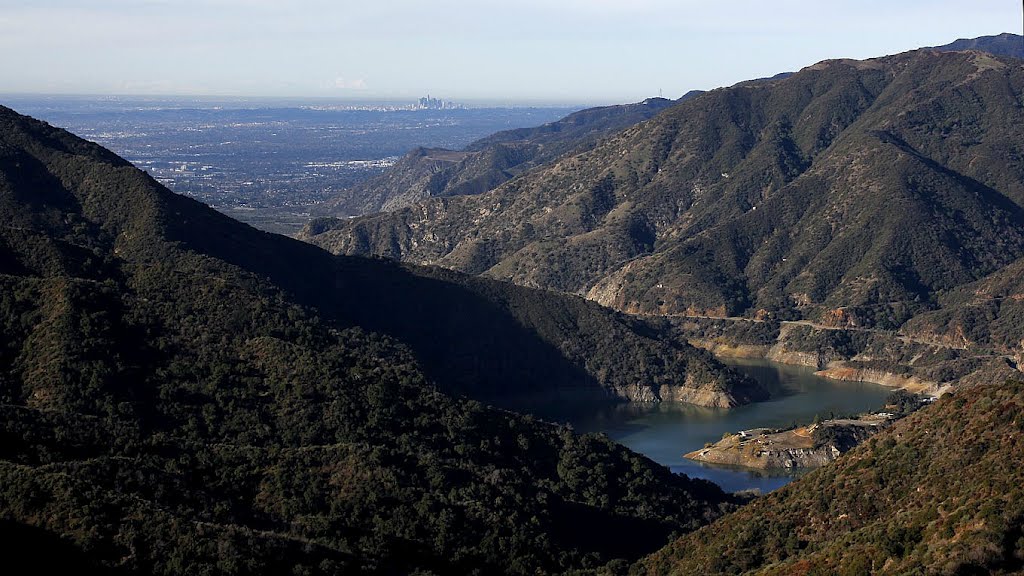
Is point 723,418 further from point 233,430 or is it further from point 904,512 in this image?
point 904,512

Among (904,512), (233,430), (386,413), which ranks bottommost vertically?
(386,413)

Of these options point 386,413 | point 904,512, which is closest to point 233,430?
point 386,413

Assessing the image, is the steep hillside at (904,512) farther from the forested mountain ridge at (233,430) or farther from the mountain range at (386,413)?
the forested mountain ridge at (233,430)

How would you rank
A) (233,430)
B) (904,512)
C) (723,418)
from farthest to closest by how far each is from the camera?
1. (723,418)
2. (233,430)
3. (904,512)

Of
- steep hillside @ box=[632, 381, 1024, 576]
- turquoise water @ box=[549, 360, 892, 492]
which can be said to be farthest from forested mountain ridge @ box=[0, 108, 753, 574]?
turquoise water @ box=[549, 360, 892, 492]

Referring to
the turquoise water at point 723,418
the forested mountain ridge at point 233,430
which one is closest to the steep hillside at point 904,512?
the forested mountain ridge at point 233,430

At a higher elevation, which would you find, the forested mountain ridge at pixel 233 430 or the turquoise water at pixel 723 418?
the forested mountain ridge at pixel 233 430
